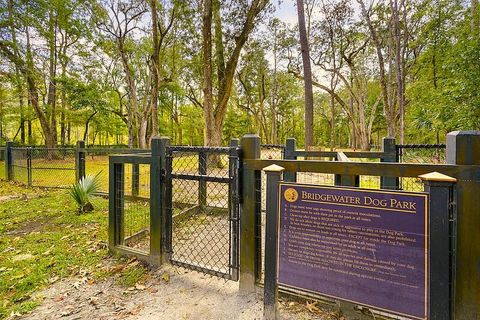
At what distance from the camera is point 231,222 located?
266 centimetres

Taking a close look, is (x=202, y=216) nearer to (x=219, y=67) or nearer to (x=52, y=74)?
(x=219, y=67)

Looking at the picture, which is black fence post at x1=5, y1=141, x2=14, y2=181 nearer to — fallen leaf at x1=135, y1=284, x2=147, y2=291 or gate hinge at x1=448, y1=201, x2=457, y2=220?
fallen leaf at x1=135, y1=284, x2=147, y2=291

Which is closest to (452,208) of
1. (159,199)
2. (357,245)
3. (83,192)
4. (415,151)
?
(357,245)

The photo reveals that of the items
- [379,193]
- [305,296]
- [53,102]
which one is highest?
[53,102]

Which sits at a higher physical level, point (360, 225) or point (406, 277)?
point (360, 225)

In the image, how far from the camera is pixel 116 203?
A: 338cm

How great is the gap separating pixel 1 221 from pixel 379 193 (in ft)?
21.6

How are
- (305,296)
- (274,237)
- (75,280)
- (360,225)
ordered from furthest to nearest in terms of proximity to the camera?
(75,280) → (305,296) → (274,237) → (360,225)

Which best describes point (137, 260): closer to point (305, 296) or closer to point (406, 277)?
point (305, 296)

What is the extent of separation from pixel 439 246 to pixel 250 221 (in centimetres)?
139

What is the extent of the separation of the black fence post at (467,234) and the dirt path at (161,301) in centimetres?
97

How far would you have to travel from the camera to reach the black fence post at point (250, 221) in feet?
7.97

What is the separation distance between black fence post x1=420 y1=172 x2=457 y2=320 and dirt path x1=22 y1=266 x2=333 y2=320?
868 millimetres

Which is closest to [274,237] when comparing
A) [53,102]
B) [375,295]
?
[375,295]
